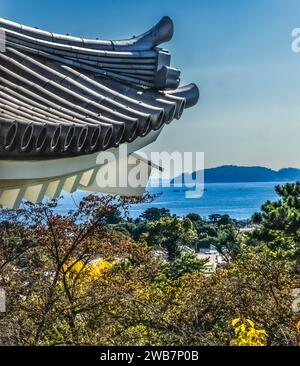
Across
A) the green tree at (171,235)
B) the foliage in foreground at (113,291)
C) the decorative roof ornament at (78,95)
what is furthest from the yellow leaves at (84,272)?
the decorative roof ornament at (78,95)

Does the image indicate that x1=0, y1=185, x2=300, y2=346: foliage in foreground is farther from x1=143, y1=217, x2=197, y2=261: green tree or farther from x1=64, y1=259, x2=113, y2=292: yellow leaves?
x1=143, y1=217, x2=197, y2=261: green tree

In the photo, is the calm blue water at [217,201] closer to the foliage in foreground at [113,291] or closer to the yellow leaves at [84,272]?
the foliage in foreground at [113,291]

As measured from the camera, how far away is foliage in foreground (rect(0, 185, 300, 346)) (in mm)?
4270

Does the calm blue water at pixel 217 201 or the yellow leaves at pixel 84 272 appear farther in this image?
the calm blue water at pixel 217 201

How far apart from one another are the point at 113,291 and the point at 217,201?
63.7ft

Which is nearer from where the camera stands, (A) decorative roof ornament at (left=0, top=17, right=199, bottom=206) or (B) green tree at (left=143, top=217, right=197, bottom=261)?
(A) decorative roof ornament at (left=0, top=17, right=199, bottom=206)

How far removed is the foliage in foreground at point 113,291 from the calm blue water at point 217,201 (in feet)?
1.09

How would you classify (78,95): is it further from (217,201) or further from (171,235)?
(217,201)

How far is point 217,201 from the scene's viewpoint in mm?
24047

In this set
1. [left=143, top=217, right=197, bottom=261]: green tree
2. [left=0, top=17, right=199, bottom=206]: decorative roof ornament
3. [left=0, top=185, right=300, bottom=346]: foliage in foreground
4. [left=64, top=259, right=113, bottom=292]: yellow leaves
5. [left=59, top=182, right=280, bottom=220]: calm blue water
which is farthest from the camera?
[left=59, top=182, right=280, bottom=220]: calm blue water

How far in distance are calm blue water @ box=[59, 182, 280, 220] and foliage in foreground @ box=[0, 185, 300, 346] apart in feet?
1.09

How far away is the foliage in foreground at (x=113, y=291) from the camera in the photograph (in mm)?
4270

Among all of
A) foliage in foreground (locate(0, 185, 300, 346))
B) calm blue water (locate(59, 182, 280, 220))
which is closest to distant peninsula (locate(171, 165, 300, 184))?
calm blue water (locate(59, 182, 280, 220))

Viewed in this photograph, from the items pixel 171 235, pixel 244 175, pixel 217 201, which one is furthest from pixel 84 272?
pixel 217 201
